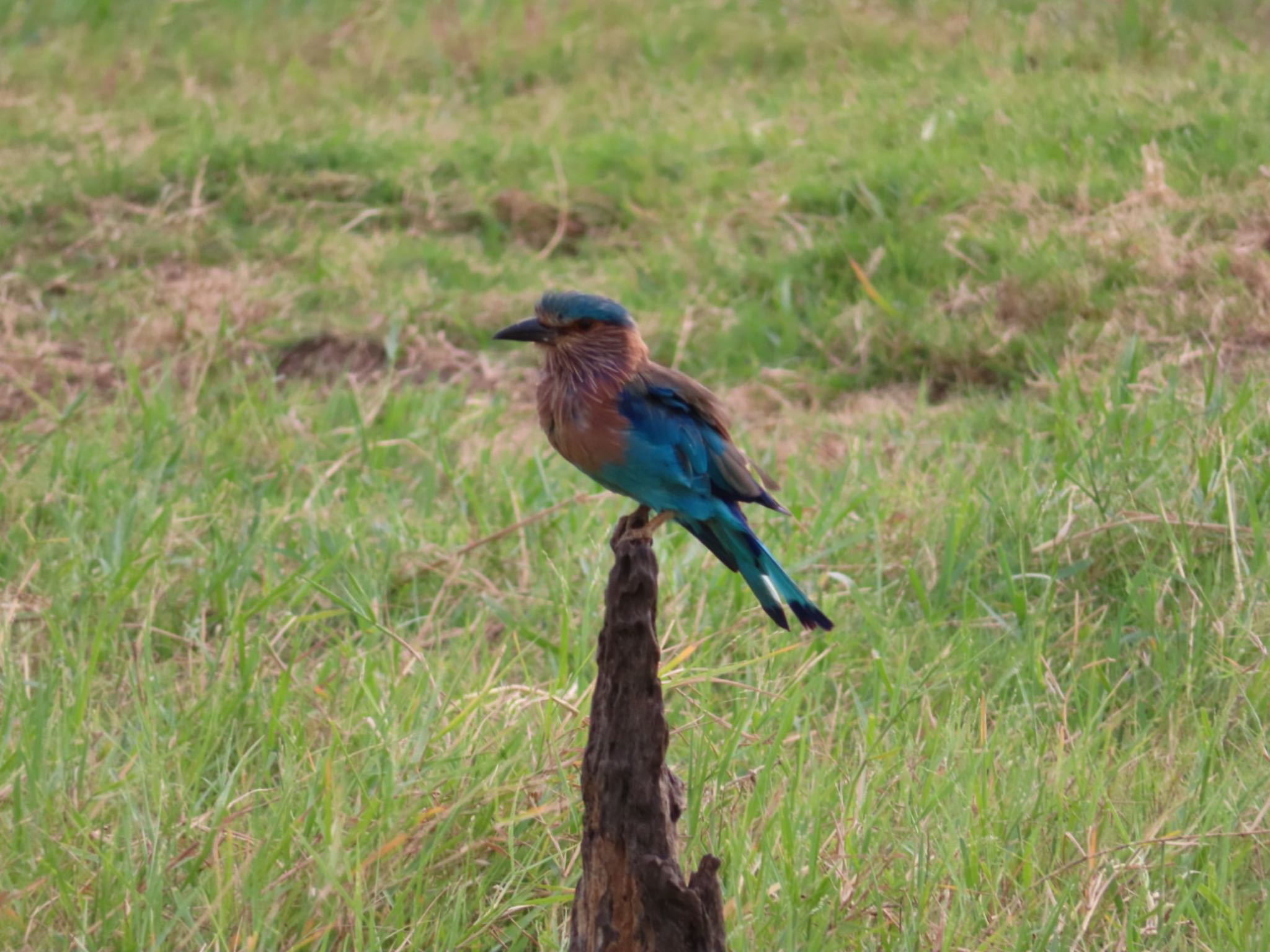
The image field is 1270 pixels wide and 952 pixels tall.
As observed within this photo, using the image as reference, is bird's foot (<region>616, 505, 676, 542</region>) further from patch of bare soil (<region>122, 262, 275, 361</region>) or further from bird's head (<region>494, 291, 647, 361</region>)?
patch of bare soil (<region>122, 262, 275, 361</region>)

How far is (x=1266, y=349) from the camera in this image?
190 inches

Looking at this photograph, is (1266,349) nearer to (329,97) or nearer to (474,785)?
(474,785)

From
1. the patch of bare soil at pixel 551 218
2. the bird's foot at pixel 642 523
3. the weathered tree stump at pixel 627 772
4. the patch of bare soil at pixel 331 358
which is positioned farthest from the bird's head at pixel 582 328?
the patch of bare soil at pixel 551 218

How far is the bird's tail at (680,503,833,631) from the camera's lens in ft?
9.39

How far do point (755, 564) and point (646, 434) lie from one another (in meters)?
0.33

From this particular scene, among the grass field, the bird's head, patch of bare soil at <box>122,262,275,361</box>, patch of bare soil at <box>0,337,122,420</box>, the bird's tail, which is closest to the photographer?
the grass field

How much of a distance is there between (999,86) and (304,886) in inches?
213

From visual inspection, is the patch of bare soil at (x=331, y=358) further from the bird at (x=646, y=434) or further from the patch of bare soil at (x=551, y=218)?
the bird at (x=646, y=434)

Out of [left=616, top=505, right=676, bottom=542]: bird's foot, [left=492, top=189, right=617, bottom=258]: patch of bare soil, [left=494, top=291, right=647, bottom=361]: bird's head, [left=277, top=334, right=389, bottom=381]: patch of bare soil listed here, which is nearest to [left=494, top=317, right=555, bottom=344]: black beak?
[left=494, top=291, right=647, bottom=361]: bird's head

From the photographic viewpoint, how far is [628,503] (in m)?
4.48

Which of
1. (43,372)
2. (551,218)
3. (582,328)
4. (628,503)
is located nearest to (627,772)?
(582,328)

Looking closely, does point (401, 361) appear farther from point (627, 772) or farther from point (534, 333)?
point (627, 772)

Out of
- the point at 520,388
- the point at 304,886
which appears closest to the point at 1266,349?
the point at 520,388

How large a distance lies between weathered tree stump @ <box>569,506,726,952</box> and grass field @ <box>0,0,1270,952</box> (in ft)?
0.82
